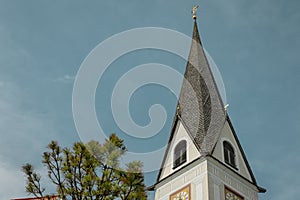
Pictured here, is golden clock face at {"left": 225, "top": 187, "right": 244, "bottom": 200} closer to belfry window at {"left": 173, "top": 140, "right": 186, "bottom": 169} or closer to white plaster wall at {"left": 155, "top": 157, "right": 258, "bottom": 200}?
white plaster wall at {"left": 155, "top": 157, "right": 258, "bottom": 200}

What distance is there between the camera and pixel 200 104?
33188 mm

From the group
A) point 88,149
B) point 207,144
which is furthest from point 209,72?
point 88,149

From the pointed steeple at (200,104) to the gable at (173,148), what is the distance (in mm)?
294

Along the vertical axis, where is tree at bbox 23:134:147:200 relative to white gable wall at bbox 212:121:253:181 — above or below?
below

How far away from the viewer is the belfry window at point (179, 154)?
2934cm

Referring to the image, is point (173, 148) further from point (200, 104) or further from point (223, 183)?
point (223, 183)

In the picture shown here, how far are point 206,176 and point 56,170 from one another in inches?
624

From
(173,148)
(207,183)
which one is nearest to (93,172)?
(207,183)

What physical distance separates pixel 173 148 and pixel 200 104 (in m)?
3.80

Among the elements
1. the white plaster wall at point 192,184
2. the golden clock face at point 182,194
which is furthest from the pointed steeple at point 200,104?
the golden clock face at point 182,194

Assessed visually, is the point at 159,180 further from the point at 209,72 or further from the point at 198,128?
the point at 209,72

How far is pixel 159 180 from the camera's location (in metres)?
29.5

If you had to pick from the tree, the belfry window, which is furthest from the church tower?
the tree

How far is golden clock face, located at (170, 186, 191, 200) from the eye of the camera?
26.8m
